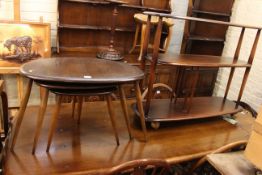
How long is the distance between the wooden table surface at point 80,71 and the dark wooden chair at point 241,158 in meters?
0.67

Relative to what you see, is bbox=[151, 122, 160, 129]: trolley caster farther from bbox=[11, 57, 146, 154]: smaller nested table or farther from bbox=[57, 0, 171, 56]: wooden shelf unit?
bbox=[57, 0, 171, 56]: wooden shelf unit

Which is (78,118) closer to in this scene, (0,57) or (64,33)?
(0,57)

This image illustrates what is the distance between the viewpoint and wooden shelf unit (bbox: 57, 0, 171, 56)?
269cm

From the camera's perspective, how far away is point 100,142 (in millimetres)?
1535

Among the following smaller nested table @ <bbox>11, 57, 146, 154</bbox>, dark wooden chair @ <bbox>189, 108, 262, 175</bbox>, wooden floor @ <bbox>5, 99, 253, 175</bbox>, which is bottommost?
wooden floor @ <bbox>5, 99, 253, 175</bbox>

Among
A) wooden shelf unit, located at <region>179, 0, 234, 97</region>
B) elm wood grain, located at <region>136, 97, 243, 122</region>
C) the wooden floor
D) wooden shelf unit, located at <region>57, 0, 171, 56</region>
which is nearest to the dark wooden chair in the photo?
the wooden floor

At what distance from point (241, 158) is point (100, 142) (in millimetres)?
873

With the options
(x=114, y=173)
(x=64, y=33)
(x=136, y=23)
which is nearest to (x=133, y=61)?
(x=136, y=23)

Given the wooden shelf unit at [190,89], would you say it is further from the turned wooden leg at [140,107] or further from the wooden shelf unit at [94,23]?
the wooden shelf unit at [94,23]

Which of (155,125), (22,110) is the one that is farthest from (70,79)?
(155,125)

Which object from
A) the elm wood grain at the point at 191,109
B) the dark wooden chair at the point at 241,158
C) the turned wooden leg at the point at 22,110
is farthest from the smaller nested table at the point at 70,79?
the dark wooden chair at the point at 241,158

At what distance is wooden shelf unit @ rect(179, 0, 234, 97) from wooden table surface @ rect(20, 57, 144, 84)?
1.61m

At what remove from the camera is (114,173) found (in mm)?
1129

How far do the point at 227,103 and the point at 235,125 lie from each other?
23 cm
